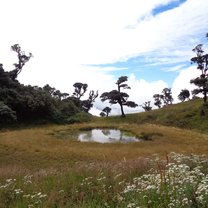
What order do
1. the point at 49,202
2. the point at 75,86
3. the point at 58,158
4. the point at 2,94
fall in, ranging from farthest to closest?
the point at 75,86 < the point at 2,94 < the point at 58,158 < the point at 49,202

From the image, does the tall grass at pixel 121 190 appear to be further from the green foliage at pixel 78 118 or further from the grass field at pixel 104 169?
the green foliage at pixel 78 118

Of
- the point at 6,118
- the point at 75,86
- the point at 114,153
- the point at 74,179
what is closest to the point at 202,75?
the point at 75,86

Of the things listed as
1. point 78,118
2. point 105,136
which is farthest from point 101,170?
point 78,118

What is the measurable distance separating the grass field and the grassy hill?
313mm

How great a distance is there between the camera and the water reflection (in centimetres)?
4369

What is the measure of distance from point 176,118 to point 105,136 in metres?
34.9

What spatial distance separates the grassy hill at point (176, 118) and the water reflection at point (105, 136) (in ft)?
74.0

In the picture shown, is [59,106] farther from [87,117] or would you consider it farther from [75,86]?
[75,86]

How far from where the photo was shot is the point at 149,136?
148ft

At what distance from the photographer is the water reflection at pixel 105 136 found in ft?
143

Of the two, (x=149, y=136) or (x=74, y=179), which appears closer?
(x=74, y=179)

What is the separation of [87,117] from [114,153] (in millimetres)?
34260

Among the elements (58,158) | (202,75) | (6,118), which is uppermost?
(202,75)

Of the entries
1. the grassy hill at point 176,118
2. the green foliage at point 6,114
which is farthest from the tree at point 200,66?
the green foliage at point 6,114
